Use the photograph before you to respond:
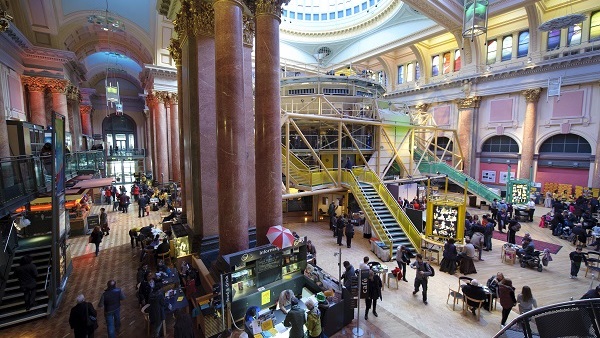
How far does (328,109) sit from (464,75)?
51.0 ft

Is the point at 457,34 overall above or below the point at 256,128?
above

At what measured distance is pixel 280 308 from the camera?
5.79m

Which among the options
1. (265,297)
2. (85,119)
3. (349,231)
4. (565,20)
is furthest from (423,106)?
(85,119)

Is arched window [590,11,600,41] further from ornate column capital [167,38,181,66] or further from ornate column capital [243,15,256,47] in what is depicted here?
ornate column capital [167,38,181,66]

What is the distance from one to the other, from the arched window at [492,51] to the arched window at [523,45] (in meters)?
1.69

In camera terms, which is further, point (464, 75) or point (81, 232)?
point (464, 75)

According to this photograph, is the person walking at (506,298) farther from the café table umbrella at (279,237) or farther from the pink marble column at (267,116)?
the pink marble column at (267,116)

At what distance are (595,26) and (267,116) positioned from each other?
25.2 meters

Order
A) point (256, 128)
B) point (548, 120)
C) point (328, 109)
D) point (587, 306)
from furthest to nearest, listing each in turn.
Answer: point (548, 120), point (328, 109), point (256, 128), point (587, 306)

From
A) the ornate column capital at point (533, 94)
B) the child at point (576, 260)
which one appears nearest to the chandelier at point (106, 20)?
the child at point (576, 260)

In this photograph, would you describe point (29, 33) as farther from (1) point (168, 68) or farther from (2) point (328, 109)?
(2) point (328, 109)

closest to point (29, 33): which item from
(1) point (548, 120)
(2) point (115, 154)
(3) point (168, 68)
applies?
(3) point (168, 68)

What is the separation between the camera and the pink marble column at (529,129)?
21.4m

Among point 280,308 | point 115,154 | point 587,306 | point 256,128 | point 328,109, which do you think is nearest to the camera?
point 587,306
